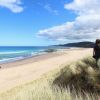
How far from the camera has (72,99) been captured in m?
5.96

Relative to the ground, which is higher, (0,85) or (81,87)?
(81,87)

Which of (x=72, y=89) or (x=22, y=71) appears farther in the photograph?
(x=22, y=71)

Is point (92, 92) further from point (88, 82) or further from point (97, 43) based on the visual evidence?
point (97, 43)

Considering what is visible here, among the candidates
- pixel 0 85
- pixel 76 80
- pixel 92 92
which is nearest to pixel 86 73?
pixel 76 80

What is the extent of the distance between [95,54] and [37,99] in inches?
192

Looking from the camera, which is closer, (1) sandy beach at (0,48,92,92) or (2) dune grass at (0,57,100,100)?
(2) dune grass at (0,57,100,100)

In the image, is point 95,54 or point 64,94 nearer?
point 64,94

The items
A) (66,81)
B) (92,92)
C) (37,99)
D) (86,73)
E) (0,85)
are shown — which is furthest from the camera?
(0,85)

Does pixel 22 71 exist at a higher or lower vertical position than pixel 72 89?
lower

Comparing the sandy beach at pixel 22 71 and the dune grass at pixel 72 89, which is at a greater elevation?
the dune grass at pixel 72 89

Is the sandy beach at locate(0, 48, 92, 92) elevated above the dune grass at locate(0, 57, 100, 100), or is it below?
below

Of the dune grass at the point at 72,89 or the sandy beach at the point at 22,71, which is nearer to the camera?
the dune grass at the point at 72,89

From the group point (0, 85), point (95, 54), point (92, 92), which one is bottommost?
point (0, 85)

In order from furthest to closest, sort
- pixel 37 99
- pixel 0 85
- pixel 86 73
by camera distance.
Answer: pixel 0 85 < pixel 86 73 < pixel 37 99
